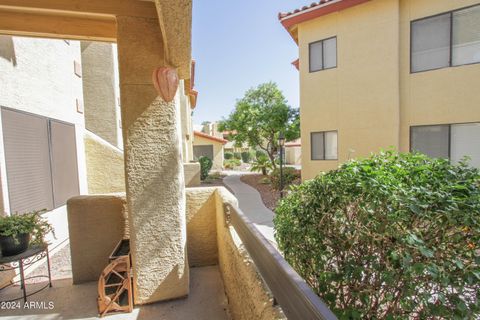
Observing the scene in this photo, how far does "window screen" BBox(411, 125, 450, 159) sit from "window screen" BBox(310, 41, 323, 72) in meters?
3.88

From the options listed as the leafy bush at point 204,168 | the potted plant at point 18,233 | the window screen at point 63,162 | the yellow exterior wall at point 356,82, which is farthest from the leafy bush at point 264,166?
the potted plant at point 18,233

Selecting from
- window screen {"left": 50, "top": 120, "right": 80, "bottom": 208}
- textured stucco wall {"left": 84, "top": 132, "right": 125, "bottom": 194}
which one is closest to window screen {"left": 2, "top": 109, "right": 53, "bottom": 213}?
window screen {"left": 50, "top": 120, "right": 80, "bottom": 208}

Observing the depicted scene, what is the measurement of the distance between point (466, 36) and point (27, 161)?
1107cm

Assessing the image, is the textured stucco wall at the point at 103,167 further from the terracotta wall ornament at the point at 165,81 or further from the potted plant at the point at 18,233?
the terracotta wall ornament at the point at 165,81

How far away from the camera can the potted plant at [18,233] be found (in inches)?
117

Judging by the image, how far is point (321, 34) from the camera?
327 inches

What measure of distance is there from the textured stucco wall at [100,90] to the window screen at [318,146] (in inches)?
310

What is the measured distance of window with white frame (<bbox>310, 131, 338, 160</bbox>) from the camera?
8.45m

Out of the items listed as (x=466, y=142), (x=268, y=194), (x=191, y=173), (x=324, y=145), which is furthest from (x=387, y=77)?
(x=191, y=173)

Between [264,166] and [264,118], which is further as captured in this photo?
[264,166]

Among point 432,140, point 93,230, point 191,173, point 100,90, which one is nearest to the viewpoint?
point 93,230

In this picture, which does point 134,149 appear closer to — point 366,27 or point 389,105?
point 389,105

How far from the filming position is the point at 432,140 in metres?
6.79

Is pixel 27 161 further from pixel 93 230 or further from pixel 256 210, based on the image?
pixel 256 210
